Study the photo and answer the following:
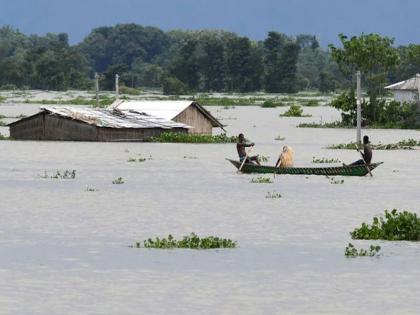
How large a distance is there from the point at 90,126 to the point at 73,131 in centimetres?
99

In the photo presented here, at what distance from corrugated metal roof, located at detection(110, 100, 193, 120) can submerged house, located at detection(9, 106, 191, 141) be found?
1.38ft

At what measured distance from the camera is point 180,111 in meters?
55.5

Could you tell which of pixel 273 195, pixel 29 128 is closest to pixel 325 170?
pixel 273 195

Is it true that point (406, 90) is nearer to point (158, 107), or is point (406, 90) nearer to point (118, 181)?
point (158, 107)

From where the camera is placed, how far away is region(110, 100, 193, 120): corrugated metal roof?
55.6 metres

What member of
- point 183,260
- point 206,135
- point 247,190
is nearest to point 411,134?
point 206,135

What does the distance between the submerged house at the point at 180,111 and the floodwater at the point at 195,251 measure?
42.7ft

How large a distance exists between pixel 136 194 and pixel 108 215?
5309 mm

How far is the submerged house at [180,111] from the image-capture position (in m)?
55.8

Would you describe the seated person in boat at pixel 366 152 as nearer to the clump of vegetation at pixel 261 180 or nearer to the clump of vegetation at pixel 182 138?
the clump of vegetation at pixel 261 180

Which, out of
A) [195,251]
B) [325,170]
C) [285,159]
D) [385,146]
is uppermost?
[385,146]

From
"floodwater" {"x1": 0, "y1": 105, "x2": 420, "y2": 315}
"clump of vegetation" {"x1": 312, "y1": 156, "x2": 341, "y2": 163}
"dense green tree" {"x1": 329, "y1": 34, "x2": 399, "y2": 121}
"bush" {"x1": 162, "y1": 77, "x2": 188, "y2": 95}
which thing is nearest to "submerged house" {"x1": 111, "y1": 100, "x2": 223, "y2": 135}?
"dense green tree" {"x1": 329, "y1": 34, "x2": 399, "y2": 121}

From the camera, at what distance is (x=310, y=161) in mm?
44438

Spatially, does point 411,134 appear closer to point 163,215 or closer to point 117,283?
point 163,215
